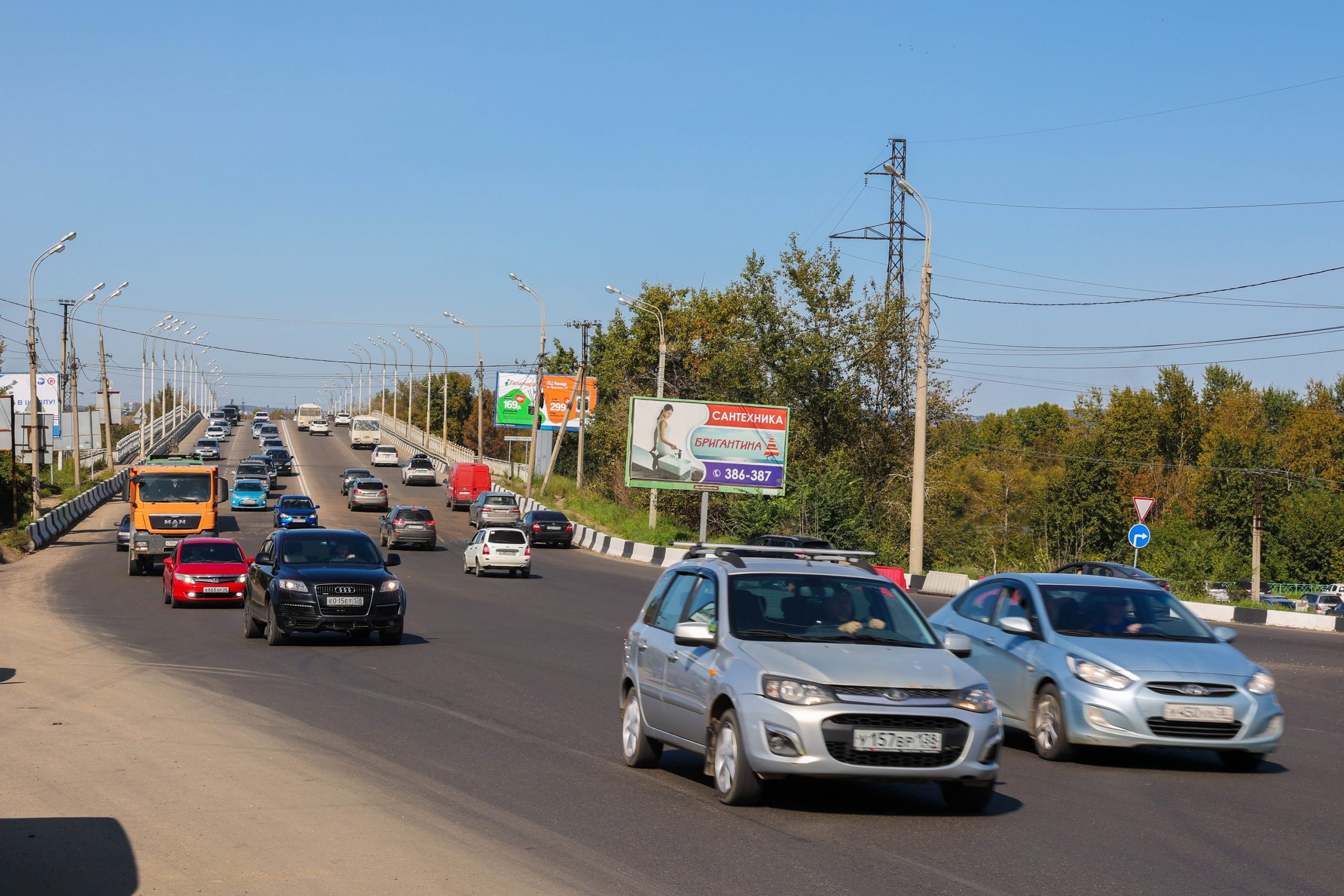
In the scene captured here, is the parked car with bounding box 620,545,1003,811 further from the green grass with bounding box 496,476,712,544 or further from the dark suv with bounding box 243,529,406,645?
the green grass with bounding box 496,476,712,544

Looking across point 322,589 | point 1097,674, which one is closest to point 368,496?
point 322,589

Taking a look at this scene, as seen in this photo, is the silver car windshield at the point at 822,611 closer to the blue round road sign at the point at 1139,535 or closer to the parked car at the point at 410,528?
the blue round road sign at the point at 1139,535

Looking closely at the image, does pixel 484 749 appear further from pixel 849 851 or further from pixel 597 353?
pixel 597 353

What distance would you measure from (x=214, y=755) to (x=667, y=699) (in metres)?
3.53

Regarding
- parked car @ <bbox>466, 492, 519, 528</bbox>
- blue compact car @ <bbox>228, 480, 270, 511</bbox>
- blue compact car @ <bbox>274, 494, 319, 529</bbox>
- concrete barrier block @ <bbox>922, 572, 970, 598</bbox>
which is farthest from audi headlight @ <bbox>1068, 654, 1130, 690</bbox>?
blue compact car @ <bbox>228, 480, 270, 511</bbox>

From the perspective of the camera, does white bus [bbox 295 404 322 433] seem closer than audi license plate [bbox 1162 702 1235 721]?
No

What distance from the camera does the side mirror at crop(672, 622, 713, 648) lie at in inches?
340

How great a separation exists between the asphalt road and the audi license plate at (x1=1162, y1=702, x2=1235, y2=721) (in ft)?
1.52

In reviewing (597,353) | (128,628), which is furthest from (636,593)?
(597,353)

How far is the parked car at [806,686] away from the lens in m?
7.92

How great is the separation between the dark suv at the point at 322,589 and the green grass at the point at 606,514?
28.4 metres

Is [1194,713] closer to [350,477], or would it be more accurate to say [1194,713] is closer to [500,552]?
[500,552]

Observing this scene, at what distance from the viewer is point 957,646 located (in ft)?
29.5

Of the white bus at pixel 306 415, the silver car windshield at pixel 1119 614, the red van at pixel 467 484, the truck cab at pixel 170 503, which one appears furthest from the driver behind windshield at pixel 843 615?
the white bus at pixel 306 415
